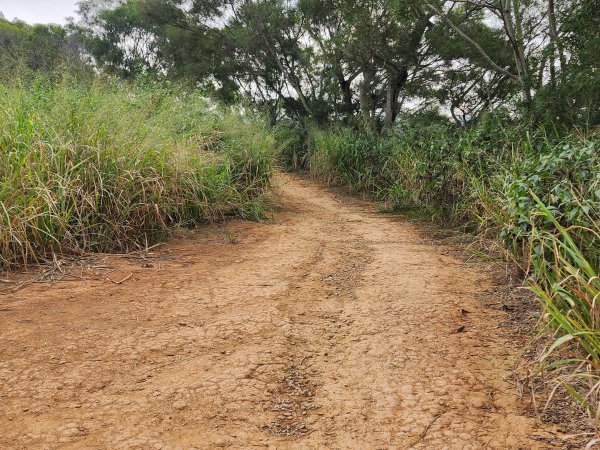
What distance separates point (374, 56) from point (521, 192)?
6.72 meters

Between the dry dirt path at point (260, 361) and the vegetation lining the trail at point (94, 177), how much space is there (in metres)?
0.49

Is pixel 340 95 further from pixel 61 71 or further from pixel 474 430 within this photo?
pixel 474 430

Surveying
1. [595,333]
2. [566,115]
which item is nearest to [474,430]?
[595,333]

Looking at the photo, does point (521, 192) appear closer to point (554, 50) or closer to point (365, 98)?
point (554, 50)

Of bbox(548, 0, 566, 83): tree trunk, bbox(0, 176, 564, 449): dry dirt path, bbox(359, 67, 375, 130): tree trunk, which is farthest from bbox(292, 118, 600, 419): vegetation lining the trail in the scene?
bbox(359, 67, 375, 130): tree trunk

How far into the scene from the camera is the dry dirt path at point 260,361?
147 cm

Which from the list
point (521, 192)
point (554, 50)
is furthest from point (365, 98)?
point (521, 192)

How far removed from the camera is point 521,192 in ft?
8.77

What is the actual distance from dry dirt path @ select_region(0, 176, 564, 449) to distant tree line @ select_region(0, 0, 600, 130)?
2.95 m

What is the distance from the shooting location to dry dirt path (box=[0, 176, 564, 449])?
147 centimetres

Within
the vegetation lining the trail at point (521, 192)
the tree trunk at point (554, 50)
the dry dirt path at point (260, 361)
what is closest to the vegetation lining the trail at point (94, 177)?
the dry dirt path at point (260, 361)

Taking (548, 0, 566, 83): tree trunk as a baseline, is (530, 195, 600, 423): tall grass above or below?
below

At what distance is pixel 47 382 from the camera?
1.74m

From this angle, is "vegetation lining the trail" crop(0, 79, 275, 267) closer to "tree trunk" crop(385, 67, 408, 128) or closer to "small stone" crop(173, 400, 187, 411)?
"small stone" crop(173, 400, 187, 411)
